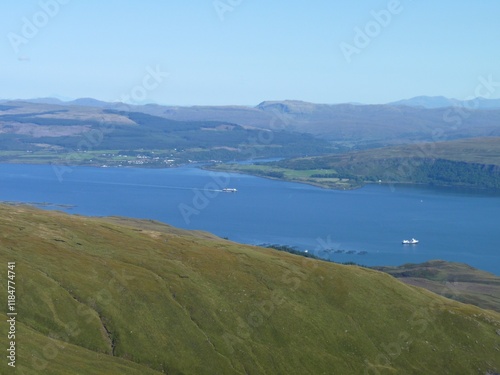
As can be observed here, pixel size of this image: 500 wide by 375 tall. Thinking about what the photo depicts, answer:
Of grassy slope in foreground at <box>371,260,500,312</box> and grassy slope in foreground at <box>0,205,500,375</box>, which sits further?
grassy slope in foreground at <box>371,260,500,312</box>

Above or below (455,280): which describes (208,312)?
above

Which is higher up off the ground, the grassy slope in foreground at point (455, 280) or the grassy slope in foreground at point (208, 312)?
the grassy slope in foreground at point (208, 312)

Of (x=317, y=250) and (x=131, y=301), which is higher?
(x=131, y=301)

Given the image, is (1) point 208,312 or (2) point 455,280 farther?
(2) point 455,280

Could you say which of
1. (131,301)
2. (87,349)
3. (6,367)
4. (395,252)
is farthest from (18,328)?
(395,252)

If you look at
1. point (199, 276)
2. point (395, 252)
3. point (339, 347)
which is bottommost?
point (395, 252)

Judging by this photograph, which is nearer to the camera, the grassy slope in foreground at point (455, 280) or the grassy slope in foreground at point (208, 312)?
the grassy slope in foreground at point (208, 312)

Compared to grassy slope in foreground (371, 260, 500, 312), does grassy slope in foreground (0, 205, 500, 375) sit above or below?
above

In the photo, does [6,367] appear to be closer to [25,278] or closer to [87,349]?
[87,349]
